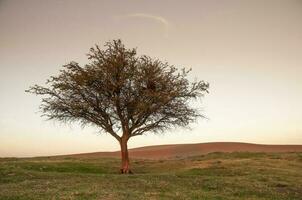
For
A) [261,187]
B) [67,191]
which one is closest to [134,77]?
[261,187]

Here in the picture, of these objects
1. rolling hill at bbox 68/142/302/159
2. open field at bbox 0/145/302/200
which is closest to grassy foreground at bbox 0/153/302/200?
open field at bbox 0/145/302/200

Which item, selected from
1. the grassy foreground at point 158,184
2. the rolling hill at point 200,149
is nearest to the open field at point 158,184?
the grassy foreground at point 158,184

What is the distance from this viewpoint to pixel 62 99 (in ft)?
202

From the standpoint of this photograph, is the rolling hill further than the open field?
Yes

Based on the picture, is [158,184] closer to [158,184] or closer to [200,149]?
[158,184]

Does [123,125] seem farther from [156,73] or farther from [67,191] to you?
[67,191]

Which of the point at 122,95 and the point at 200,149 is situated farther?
the point at 200,149

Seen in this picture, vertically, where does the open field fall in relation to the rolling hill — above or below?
below

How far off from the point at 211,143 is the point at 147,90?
92.7m

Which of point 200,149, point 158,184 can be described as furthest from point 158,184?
point 200,149

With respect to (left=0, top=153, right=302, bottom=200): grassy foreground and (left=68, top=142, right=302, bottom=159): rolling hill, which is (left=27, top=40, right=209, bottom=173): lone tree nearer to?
(left=0, top=153, right=302, bottom=200): grassy foreground

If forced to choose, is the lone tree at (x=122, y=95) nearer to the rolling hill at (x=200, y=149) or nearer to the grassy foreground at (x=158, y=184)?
the grassy foreground at (x=158, y=184)

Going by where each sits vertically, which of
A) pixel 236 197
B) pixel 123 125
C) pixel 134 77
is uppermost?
pixel 134 77

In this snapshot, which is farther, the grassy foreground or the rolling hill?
the rolling hill
